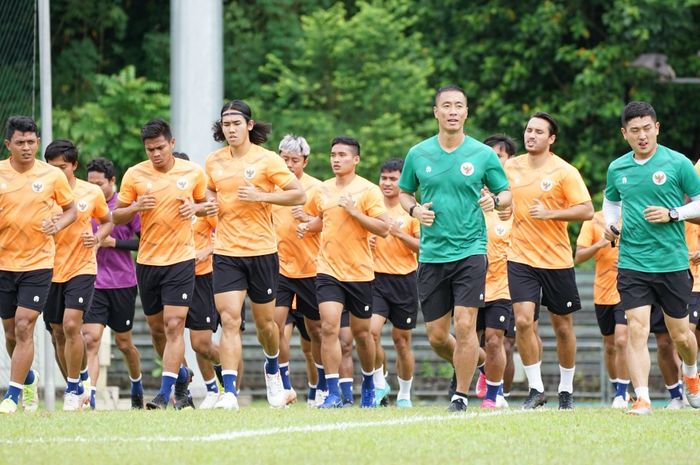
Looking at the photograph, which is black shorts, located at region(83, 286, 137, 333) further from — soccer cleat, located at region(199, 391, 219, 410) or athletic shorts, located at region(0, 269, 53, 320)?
athletic shorts, located at region(0, 269, 53, 320)

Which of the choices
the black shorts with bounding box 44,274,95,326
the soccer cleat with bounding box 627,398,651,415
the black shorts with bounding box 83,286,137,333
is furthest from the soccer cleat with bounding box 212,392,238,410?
the soccer cleat with bounding box 627,398,651,415

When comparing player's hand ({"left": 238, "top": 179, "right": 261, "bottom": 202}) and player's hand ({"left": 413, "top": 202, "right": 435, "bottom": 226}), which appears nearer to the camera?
player's hand ({"left": 413, "top": 202, "right": 435, "bottom": 226})

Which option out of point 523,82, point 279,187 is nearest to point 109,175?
point 279,187

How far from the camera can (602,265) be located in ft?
53.4

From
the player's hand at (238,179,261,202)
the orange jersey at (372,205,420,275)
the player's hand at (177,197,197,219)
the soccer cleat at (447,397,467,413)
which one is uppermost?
the player's hand at (238,179,261,202)

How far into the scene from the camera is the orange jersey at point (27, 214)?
13883 millimetres

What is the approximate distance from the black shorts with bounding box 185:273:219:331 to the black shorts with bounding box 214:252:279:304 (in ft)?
4.97

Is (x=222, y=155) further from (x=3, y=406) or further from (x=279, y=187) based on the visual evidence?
(x=3, y=406)

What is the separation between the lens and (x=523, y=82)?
31.8 metres

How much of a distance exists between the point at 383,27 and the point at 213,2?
9.00 m

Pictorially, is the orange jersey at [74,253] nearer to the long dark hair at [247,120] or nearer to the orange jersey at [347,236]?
the long dark hair at [247,120]

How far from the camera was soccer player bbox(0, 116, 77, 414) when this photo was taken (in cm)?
1381

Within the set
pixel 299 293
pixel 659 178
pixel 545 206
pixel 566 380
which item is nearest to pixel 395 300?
pixel 299 293

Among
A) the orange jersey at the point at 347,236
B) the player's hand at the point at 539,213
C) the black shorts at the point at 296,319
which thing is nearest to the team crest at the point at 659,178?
the player's hand at the point at 539,213
